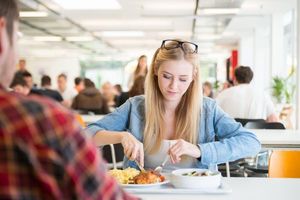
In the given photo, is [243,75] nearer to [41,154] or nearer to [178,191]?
[178,191]

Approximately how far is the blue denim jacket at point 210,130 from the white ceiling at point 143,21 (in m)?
4.22

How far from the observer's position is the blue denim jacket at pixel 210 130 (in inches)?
81.0

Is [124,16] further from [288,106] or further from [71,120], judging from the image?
[71,120]

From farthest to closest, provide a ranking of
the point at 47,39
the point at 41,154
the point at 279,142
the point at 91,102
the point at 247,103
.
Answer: the point at 47,39 < the point at 91,102 < the point at 247,103 < the point at 279,142 < the point at 41,154

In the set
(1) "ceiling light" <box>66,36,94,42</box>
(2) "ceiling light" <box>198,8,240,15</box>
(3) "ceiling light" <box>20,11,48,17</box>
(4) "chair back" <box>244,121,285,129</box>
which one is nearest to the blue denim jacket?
(4) "chair back" <box>244,121,285,129</box>

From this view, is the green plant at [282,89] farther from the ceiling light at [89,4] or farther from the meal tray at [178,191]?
the meal tray at [178,191]

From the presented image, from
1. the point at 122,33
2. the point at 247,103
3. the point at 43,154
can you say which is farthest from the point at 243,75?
the point at 122,33

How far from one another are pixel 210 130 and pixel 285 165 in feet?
1.85

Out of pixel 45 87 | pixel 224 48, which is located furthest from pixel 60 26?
pixel 224 48

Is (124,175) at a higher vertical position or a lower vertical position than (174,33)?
lower

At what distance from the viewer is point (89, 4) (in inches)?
335

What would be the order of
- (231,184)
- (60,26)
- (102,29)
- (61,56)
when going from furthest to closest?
(61,56)
(102,29)
(60,26)
(231,184)

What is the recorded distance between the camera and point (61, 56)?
72.0 ft

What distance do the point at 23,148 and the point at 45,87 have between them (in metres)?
8.15
